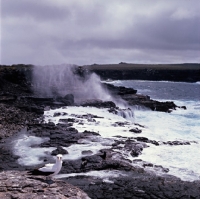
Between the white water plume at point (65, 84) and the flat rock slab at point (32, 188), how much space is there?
104 ft

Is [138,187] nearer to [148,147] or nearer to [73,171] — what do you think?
[73,171]

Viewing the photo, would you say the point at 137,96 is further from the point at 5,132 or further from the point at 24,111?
the point at 5,132

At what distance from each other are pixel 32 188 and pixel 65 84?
41.8 meters

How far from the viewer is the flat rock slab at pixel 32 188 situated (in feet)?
22.8

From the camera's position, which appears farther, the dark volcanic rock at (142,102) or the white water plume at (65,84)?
the white water plume at (65,84)

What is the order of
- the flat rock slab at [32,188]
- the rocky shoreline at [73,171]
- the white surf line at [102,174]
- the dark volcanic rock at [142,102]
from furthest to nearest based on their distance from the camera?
the dark volcanic rock at [142,102], the white surf line at [102,174], the rocky shoreline at [73,171], the flat rock slab at [32,188]

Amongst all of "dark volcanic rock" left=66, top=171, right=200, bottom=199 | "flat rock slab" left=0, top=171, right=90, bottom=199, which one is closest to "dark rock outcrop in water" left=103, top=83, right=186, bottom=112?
"dark volcanic rock" left=66, top=171, right=200, bottom=199

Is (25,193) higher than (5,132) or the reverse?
higher

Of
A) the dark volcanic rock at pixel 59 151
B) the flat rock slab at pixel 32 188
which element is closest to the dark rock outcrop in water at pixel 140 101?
the dark volcanic rock at pixel 59 151

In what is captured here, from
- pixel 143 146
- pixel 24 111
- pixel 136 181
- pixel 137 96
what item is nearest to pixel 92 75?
pixel 137 96

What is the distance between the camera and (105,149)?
54.7ft

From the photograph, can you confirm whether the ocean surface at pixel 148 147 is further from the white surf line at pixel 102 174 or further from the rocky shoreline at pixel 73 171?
the rocky shoreline at pixel 73 171

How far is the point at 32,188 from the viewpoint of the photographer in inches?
284

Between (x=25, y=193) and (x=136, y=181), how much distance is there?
6289 millimetres
